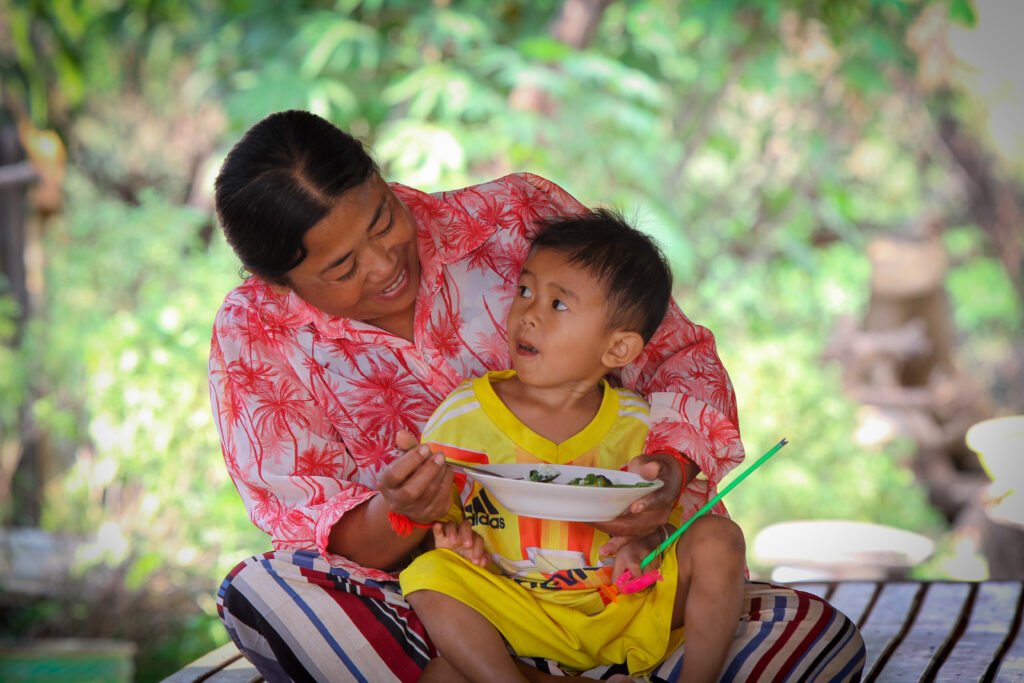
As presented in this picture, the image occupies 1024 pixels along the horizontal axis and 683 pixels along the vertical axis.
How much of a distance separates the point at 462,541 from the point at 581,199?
385cm

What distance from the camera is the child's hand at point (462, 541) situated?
6.18ft

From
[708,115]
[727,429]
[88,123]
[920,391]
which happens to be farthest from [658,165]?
[727,429]

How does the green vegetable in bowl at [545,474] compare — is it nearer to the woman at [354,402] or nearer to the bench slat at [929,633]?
the woman at [354,402]

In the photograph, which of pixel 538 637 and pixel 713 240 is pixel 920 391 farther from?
pixel 538 637

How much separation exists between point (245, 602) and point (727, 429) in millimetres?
857

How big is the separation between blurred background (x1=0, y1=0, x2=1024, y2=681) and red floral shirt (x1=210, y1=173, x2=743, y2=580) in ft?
7.53

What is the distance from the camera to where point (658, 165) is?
5.97 metres

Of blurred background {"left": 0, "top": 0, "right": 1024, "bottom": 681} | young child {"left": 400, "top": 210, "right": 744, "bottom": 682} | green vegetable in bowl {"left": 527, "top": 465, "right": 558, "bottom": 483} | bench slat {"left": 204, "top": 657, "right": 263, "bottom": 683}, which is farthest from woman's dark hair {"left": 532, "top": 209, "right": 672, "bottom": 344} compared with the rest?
blurred background {"left": 0, "top": 0, "right": 1024, "bottom": 681}

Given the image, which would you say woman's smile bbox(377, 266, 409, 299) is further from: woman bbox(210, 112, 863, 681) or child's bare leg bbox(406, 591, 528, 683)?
child's bare leg bbox(406, 591, 528, 683)

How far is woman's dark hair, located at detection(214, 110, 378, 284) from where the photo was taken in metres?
1.92

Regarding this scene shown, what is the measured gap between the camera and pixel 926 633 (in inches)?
101

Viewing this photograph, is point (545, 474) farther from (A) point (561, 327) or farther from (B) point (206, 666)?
(B) point (206, 666)

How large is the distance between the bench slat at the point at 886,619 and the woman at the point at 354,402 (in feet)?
1.42

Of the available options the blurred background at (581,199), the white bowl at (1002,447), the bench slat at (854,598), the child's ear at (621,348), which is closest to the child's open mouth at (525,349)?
the child's ear at (621,348)
